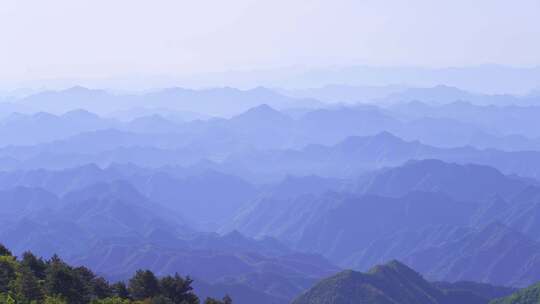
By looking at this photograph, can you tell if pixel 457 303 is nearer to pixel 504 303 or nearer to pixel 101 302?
pixel 504 303

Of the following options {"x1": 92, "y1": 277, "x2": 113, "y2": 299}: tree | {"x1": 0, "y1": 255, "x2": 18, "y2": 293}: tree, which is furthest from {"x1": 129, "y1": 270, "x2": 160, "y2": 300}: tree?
{"x1": 0, "y1": 255, "x2": 18, "y2": 293}: tree

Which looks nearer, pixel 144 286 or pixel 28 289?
pixel 28 289

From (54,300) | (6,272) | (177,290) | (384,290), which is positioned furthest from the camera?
(384,290)

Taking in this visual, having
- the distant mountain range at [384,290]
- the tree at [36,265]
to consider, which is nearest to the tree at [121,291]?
the tree at [36,265]

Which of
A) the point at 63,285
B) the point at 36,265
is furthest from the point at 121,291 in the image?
the point at 36,265

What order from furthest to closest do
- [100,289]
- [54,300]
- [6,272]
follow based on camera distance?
[100,289] → [6,272] → [54,300]

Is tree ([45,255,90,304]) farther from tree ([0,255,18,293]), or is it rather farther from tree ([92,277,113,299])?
tree ([0,255,18,293])

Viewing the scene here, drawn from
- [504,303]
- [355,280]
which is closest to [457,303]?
[355,280]

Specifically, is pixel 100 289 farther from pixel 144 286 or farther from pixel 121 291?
pixel 144 286
